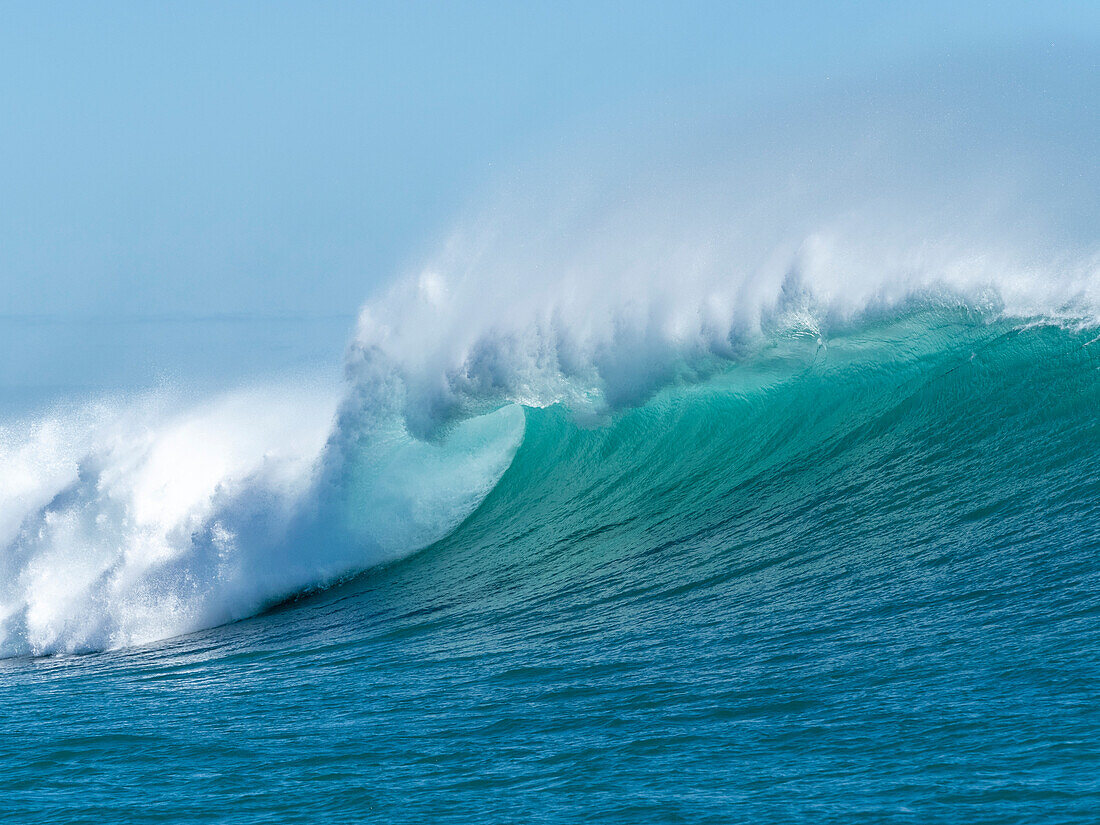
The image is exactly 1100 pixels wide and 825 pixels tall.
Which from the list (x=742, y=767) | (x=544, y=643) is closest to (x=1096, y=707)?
(x=742, y=767)

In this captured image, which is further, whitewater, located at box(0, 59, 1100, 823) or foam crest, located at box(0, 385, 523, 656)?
foam crest, located at box(0, 385, 523, 656)

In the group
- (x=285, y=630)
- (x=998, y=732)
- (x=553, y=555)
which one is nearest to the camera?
(x=998, y=732)

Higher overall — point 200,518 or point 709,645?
point 200,518

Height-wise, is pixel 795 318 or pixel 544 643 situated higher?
pixel 795 318

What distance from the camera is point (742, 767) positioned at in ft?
14.8

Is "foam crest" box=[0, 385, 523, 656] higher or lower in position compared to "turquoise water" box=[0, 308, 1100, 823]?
higher

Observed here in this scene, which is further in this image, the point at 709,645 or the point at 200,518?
the point at 200,518

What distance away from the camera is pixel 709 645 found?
21.0 ft

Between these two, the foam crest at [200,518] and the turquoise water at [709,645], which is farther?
the foam crest at [200,518]

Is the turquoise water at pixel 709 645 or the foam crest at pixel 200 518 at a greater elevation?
the foam crest at pixel 200 518

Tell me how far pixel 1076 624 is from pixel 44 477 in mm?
12482

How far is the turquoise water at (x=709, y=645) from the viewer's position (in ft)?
14.7

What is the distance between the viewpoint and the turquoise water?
4.48 m

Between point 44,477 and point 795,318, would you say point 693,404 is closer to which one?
point 795,318
